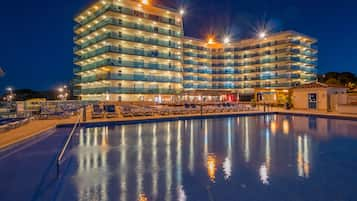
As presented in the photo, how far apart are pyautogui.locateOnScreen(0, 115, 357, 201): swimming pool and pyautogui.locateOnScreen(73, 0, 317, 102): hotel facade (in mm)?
28730

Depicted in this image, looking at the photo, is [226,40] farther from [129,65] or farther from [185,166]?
[185,166]

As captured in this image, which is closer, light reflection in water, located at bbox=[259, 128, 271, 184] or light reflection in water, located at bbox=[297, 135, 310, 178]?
light reflection in water, located at bbox=[259, 128, 271, 184]

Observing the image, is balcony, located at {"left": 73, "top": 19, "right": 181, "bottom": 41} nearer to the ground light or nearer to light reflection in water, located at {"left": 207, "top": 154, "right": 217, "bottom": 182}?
the ground light

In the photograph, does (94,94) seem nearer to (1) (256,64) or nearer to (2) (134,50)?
(2) (134,50)

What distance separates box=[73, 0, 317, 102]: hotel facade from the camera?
1411 inches

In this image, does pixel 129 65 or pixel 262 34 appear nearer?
pixel 129 65

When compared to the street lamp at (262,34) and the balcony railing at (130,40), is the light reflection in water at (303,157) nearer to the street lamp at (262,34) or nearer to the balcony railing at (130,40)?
the balcony railing at (130,40)

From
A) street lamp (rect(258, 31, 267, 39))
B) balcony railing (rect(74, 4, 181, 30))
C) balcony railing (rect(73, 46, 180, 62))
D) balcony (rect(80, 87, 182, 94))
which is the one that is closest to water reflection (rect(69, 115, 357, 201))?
balcony (rect(80, 87, 182, 94))

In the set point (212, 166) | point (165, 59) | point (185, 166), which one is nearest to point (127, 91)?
point (165, 59)

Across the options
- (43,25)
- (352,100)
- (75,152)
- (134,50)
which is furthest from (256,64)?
(43,25)

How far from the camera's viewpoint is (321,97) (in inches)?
881

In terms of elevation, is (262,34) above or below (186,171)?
above

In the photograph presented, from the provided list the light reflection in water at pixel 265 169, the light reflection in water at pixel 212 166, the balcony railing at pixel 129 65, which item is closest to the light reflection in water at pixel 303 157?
the light reflection in water at pixel 265 169

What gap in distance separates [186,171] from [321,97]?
886 inches
